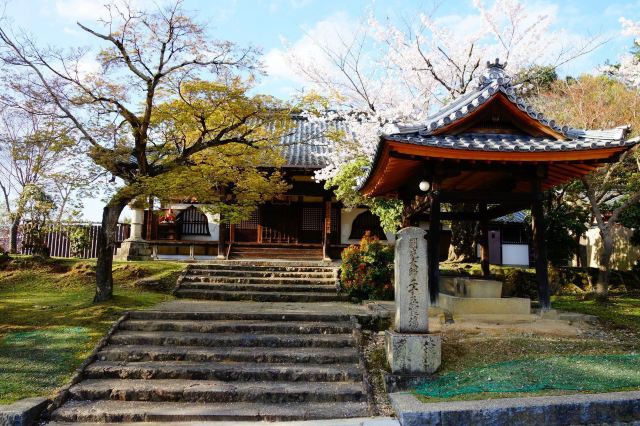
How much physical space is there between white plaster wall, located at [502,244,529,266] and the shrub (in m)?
13.3

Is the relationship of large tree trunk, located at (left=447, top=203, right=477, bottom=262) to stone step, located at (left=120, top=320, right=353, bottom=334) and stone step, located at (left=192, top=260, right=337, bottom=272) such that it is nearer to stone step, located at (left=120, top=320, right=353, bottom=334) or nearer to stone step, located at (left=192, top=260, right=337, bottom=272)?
stone step, located at (left=192, top=260, right=337, bottom=272)

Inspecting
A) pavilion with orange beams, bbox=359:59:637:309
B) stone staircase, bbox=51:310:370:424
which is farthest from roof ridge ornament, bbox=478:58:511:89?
stone staircase, bbox=51:310:370:424

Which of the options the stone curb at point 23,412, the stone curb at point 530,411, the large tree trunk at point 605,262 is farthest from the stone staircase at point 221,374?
the large tree trunk at point 605,262

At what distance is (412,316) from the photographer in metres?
6.91

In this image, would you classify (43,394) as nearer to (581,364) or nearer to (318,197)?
(581,364)

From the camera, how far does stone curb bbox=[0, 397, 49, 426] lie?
17.9 ft

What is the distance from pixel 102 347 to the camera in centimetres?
770

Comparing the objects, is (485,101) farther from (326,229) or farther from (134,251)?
(134,251)

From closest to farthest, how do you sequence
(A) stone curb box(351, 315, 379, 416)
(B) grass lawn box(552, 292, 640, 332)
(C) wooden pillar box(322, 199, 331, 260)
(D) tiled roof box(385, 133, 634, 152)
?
(A) stone curb box(351, 315, 379, 416), (D) tiled roof box(385, 133, 634, 152), (B) grass lawn box(552, 292, 640, 332), (C) wooden pillar box(322, 199, 331, 260)

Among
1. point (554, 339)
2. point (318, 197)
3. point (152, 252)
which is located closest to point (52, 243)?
point (152, 252)

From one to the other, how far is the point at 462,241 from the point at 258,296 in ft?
31.4

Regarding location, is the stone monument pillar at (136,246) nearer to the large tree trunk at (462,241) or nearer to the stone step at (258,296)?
the stone step at (258,296)

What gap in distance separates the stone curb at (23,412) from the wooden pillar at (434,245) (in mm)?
6716

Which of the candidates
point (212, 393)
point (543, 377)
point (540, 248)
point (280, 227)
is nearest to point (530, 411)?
point (543, 377)
